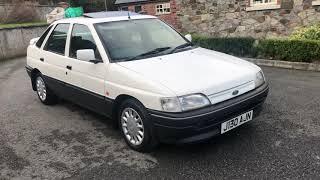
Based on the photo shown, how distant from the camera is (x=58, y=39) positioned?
6668mm

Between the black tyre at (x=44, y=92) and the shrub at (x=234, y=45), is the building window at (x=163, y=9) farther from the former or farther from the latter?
the black tyre at (x=44, y=92)

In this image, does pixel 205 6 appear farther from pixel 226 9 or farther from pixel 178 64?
pixel 178 64

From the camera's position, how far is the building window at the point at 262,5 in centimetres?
1285

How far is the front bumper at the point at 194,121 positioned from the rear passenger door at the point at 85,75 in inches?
47.6

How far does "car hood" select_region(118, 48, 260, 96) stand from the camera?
4.40 m

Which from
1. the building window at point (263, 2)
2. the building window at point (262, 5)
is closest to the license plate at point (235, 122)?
the building window at point (262, 5)

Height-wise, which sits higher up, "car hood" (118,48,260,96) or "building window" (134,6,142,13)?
"building window" (134,6,142,13)

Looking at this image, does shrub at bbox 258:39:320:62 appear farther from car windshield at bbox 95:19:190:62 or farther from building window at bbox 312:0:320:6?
car windshield at bbox 95:19:190:62

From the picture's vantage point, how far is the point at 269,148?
478 cm

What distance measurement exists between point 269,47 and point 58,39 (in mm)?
5953

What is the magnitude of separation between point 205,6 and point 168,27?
9.72 metres

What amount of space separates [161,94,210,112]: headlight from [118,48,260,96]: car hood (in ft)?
0.19

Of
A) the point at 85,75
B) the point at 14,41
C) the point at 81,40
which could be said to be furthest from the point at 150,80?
the point at 14,41

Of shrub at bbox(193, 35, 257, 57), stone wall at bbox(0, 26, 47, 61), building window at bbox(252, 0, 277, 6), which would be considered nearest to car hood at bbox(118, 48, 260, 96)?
shrub at bbox(193, 35, 257, 57)
